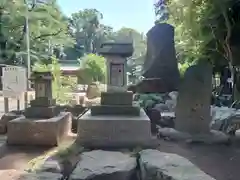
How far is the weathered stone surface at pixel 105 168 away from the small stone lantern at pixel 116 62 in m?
2.62

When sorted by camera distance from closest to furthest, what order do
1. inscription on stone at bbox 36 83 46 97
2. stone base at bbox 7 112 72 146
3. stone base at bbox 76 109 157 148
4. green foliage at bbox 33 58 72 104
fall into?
stone base at bbox 76 109 157 148 → stone base at bbox 7 112 72 146 → inscription on stone at bbox 36 83 46 97 → green foliage at bbox 33 58 72 104

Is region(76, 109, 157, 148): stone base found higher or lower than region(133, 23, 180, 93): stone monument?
lower

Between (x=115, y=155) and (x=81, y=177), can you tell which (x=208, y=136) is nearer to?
(x=115, y=155)

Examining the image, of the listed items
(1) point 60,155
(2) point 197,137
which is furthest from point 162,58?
(1) point 60,155

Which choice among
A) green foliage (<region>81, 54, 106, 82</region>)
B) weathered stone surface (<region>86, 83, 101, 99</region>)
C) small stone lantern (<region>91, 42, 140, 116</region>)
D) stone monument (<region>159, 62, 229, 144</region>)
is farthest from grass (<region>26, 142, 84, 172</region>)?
green foliage (<region>81, 54, 106, 82</region>)

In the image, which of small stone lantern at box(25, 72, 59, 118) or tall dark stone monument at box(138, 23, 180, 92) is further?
tall dark stone monument at box(138, 23, 180, 92)

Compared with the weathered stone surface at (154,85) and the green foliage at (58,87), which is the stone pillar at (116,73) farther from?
the green foliage at (58,87)

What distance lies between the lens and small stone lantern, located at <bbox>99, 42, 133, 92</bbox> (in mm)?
7246

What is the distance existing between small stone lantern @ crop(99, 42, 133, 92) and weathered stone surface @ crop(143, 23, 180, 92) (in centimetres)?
101

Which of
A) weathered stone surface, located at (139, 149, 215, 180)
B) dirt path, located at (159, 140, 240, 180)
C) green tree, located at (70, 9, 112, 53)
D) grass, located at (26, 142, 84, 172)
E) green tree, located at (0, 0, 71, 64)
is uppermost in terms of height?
green tree, located at (70, 9, 112, 53)

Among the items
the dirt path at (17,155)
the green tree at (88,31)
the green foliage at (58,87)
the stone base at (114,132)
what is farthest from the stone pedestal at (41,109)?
the green tree at (88,31)

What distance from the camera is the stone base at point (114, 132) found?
6.26 meters

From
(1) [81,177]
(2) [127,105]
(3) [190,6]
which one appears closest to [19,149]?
(2) [127,105]

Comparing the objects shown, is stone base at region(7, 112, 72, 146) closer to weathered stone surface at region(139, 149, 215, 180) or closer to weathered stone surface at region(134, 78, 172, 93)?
weathered stone surface at region(134, 78, 172, 93)
